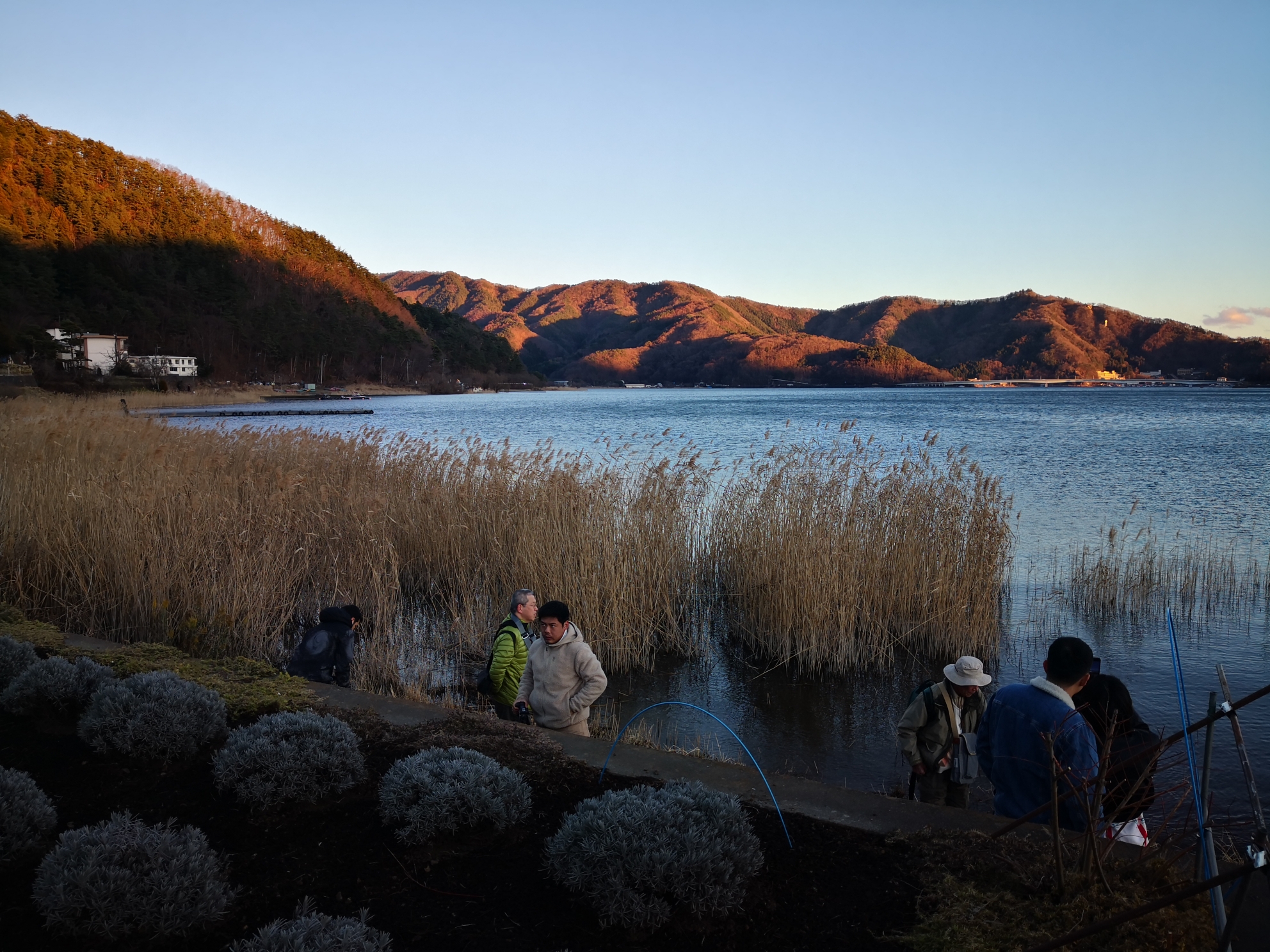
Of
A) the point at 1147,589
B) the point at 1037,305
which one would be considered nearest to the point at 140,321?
the point at 1147,589

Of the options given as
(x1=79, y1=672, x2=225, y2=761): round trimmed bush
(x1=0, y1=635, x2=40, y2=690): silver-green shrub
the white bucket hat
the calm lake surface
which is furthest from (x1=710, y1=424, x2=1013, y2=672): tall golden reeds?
(x1=0, y1=635, x2=40, y2=690): silver-green shrub

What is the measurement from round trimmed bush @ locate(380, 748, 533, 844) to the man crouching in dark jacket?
10.7ft

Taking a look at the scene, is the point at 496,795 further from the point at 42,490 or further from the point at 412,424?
the point at 412,424

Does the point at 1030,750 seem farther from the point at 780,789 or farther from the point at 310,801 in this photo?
the point at 310,801

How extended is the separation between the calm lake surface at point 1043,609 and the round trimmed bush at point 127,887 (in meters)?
4.66

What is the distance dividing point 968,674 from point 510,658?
10.9 ft

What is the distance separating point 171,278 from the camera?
107 meters

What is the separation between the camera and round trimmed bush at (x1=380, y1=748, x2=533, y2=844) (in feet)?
10.6

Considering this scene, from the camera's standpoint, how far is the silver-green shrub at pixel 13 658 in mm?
4942

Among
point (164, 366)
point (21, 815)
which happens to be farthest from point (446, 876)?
point (164, 366)

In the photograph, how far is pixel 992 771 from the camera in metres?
4.36

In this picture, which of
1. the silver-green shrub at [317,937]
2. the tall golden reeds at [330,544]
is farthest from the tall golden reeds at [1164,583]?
the silver-green shrub at [317,937]

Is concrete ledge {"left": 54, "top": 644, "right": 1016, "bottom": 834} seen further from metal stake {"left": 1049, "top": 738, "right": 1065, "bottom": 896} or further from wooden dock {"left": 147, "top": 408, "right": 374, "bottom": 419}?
wooden dock {"left": 147, "top": 408, "right": 374, "bottom": 419}

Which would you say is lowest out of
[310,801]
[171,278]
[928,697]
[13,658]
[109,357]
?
[928,697]
